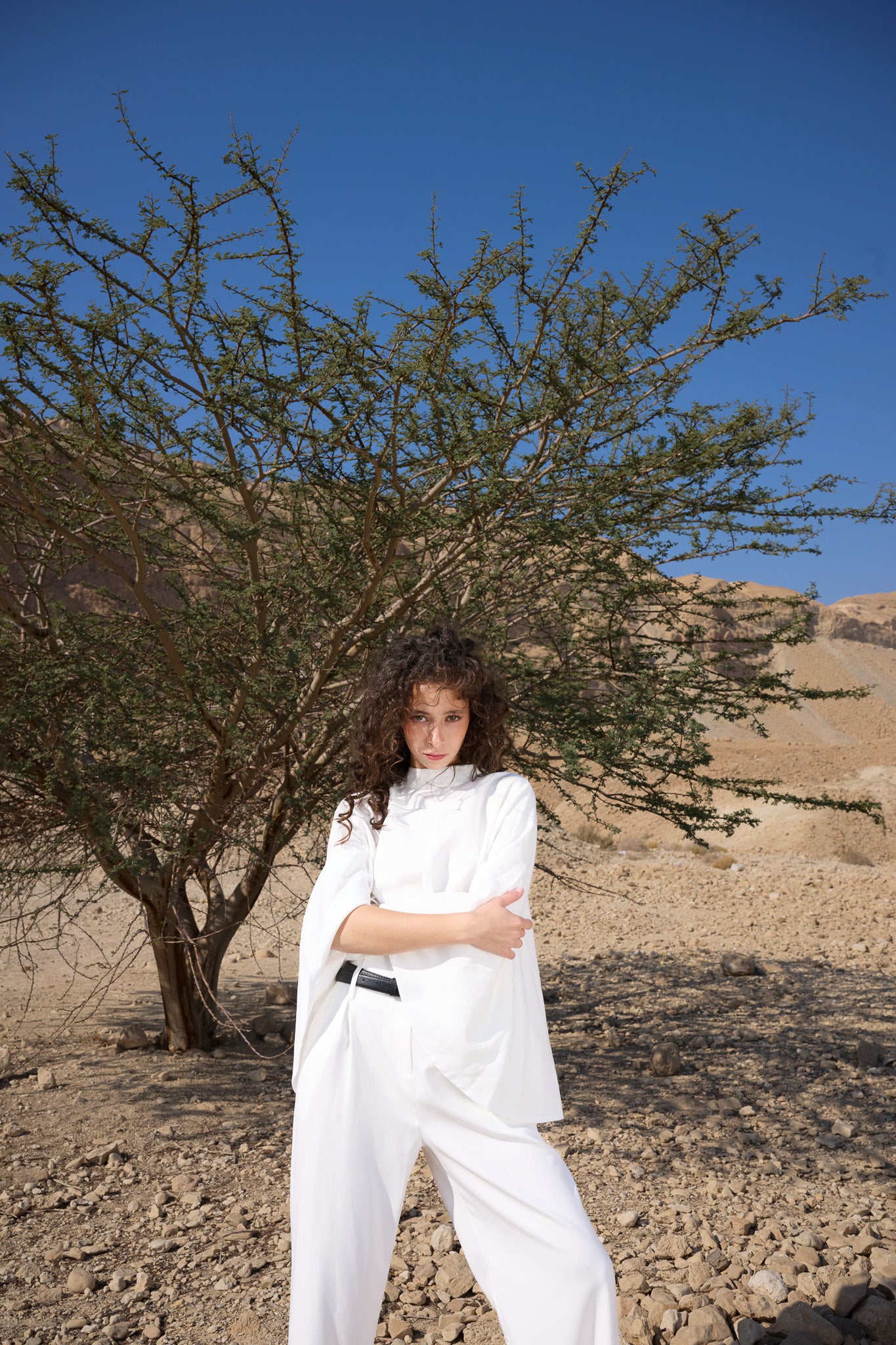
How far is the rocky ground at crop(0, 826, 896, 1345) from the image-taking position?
300cm

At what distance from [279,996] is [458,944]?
18.5 feet

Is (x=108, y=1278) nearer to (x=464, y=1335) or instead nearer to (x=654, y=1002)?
(x=464, y=1335)

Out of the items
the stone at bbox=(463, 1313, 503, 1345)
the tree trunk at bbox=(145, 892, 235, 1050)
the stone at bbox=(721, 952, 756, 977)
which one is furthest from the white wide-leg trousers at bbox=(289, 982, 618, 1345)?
the stone at bbox=(721, 952, 756, 977)

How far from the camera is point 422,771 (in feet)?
7.12

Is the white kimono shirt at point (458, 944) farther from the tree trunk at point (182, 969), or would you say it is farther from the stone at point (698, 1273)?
the tree trunk at point (182, 969)

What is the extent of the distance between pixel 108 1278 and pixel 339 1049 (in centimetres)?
207

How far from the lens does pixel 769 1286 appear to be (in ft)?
9.88

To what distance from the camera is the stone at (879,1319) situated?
280 cm

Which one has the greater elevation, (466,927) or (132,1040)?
(466,927)

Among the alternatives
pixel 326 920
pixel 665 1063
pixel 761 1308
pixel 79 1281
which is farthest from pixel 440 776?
pixel 665 1063

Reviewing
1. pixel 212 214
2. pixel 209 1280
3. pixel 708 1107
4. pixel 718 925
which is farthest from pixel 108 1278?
pixel 718 925

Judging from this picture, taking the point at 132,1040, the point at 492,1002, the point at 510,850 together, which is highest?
the point at 510,850

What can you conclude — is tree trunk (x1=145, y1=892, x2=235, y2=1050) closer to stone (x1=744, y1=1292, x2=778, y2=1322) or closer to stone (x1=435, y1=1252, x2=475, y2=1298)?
stone (x1=435, y1=1252, x2=475, y2=1298)

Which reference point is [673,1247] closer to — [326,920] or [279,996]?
[326,920]
